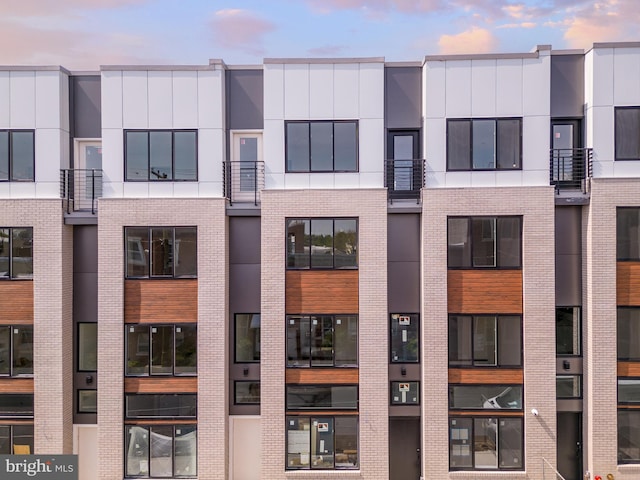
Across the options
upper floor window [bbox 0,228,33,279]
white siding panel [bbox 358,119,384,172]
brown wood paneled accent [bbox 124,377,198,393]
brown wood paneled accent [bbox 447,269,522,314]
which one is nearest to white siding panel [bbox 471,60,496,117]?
white siding panel [bbox 358,119,384,172]

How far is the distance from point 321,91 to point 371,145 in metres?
2.00

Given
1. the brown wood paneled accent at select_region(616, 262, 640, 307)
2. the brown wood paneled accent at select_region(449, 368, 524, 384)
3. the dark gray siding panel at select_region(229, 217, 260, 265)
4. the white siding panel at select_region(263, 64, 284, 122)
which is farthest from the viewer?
the dark gray siding panel at select_region(229, 217, 260, 265)

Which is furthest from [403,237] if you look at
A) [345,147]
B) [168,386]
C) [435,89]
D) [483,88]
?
[168,386]

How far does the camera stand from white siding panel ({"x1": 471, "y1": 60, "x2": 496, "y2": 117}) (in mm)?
13109

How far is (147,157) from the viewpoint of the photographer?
13.4 metres

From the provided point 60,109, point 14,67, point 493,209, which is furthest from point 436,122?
point 14,67

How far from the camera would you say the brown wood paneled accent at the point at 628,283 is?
12.9 m

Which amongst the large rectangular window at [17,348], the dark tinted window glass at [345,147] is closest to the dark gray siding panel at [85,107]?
the large rectangular window at [17,348]

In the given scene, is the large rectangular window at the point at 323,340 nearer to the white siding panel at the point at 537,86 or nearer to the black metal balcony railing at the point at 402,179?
the black metal balcony railing at the point at 402,179

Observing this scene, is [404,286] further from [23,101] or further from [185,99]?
[23,101]

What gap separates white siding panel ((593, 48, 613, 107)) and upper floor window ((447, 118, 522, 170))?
223 centimetres

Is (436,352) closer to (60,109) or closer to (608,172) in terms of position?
(608,172)

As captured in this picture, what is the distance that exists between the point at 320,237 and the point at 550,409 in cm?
763

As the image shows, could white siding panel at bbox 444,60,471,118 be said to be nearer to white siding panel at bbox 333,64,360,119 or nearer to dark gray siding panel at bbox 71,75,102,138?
white siding panel at bbox 333,64,360,119
